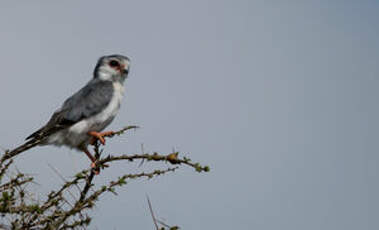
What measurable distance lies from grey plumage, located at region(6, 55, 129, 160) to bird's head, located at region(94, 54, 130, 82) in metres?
0.29

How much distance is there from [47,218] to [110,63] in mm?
3941

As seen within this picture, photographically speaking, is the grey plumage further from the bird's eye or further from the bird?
the bird's eye

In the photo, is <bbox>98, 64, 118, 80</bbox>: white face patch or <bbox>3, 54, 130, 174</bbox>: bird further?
<bbox>98, 64, 118, 80</bbox>: white face patch

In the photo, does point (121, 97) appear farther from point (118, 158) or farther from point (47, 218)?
point (47, 218)

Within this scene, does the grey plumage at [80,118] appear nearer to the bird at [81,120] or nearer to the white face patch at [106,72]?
the bird at [81,120]

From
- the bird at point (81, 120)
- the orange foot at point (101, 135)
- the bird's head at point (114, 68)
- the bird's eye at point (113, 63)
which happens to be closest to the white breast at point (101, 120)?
the bird at point (81, 120)

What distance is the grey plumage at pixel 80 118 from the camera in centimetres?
700

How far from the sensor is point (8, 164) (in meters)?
4.73

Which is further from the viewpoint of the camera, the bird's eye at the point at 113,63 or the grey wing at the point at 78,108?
the bird's eye at the point at 113,63

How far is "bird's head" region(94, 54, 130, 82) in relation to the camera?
7805mm

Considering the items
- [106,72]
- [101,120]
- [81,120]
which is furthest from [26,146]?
[106,72]

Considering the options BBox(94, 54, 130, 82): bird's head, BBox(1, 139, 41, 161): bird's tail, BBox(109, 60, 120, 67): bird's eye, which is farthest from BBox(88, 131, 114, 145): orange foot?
BBox(109, 60, 120, 67): bird's eye

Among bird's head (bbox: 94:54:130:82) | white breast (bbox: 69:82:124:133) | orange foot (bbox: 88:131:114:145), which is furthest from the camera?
bird's head (bbox: 94:54:130:82)

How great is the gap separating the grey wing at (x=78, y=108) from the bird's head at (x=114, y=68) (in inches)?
14.6
